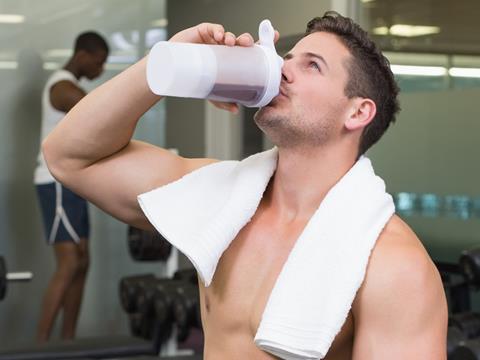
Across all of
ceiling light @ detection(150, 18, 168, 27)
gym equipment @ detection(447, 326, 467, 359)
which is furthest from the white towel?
ceiling light @ detection(150, 18, 168, 27)

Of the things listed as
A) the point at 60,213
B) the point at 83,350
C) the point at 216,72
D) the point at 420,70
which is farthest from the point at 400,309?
the point at 60,213

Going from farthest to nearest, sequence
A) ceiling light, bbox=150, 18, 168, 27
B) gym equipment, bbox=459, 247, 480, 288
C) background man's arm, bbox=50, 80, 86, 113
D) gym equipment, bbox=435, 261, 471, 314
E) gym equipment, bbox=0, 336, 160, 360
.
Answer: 1. ceiling light, bbox=150, 18, 168, 27
2. background man's arm, bbox=50, 80, 86, 113
3. gym equipment, bbox=435, 261, 471, 314
4. gym equipment, bbox=0, 336, 160, 360
5. gym equipment, bbox=459, 247, 480, 288

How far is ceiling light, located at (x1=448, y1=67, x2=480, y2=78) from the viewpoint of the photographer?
368cm

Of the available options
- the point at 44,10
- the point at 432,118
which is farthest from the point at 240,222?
the point at 44,10

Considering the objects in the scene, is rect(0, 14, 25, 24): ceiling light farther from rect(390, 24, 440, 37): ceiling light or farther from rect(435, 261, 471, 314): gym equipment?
rect(435, 261, 471, 314): gym equipment

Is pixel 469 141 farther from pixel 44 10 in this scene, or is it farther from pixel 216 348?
pixel 216 348

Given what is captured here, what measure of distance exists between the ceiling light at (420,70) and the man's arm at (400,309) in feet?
8.42

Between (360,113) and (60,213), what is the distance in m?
2.85

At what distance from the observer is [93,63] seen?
14.1ft

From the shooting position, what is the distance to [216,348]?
158 centimetres

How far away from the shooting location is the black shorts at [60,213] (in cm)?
424

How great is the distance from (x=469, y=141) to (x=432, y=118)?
26cm

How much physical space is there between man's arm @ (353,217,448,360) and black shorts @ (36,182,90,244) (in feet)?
9.78

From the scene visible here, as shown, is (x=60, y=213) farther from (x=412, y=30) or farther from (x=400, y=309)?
(x=400, y=309)
